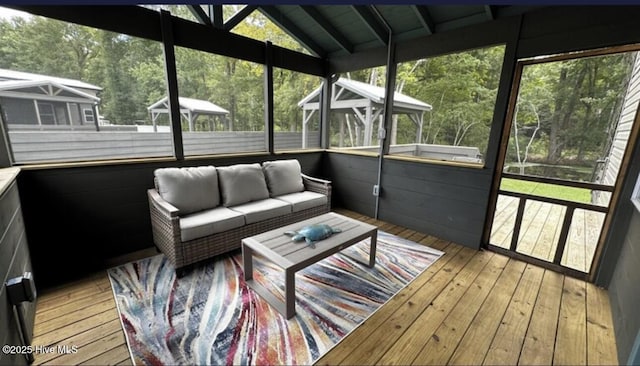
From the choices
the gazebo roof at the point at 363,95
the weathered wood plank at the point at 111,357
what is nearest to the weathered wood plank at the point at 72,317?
the weathered wood plank at the point at 111,357

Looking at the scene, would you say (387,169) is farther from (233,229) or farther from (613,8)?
(613,8)

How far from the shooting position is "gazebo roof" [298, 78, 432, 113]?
146 inches

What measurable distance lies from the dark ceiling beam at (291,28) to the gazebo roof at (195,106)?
Answer: 1.31 m

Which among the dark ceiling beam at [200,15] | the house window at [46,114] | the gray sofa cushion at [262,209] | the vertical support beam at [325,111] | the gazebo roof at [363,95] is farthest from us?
the vertical support beam at [325,111]

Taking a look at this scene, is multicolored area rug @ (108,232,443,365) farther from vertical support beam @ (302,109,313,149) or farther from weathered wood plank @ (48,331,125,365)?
vertical support beam @ (302,109,313,149)

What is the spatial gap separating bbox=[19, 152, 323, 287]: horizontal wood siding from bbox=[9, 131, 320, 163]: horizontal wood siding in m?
0.17

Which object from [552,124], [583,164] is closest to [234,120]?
[552,124]

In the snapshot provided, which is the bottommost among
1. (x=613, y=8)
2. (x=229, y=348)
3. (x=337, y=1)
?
(x=229, y=348)

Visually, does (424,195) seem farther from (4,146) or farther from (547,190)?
(4,146)

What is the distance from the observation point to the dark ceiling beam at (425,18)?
2.87 m

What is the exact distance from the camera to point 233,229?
8.74ft

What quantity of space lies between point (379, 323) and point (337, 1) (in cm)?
193

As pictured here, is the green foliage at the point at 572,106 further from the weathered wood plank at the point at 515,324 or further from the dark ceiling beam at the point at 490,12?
the weathered wood plank at the point at 515,324

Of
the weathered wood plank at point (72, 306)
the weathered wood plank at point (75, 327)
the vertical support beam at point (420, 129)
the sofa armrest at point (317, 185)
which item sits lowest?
the weathered wood plank at point (75, 327)
